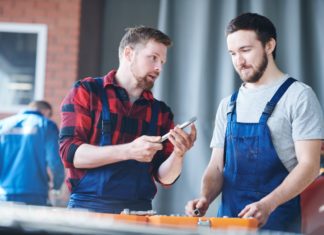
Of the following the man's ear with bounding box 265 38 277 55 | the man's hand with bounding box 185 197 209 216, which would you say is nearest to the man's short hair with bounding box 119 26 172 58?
the man's ear with bounding box 265 38 277 55

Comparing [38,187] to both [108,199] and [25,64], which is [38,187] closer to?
[25,64]

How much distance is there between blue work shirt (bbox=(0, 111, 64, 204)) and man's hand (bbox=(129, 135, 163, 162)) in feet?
7.34

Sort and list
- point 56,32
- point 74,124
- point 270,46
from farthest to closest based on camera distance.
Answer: point 56,32 < point 270,46 < point 74,124

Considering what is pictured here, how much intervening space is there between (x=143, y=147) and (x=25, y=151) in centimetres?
229

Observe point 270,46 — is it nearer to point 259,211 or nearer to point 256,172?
point 256,172

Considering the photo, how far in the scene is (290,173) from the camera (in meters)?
1.83

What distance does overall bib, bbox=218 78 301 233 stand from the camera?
191 centimetres

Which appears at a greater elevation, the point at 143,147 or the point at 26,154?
the point at 143,147

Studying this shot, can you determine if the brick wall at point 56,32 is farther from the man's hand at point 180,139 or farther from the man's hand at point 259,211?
the man's hand at point 259,211

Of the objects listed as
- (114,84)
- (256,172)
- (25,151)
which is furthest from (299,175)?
(25,151)

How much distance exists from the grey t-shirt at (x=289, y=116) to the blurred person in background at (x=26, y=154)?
7.25ft

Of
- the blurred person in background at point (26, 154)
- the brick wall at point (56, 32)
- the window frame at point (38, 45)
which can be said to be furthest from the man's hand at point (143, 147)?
the window frame at point (38, 45)

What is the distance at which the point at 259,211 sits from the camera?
5.62 feet

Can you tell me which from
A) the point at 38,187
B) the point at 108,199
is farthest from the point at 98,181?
the point at 38,187
